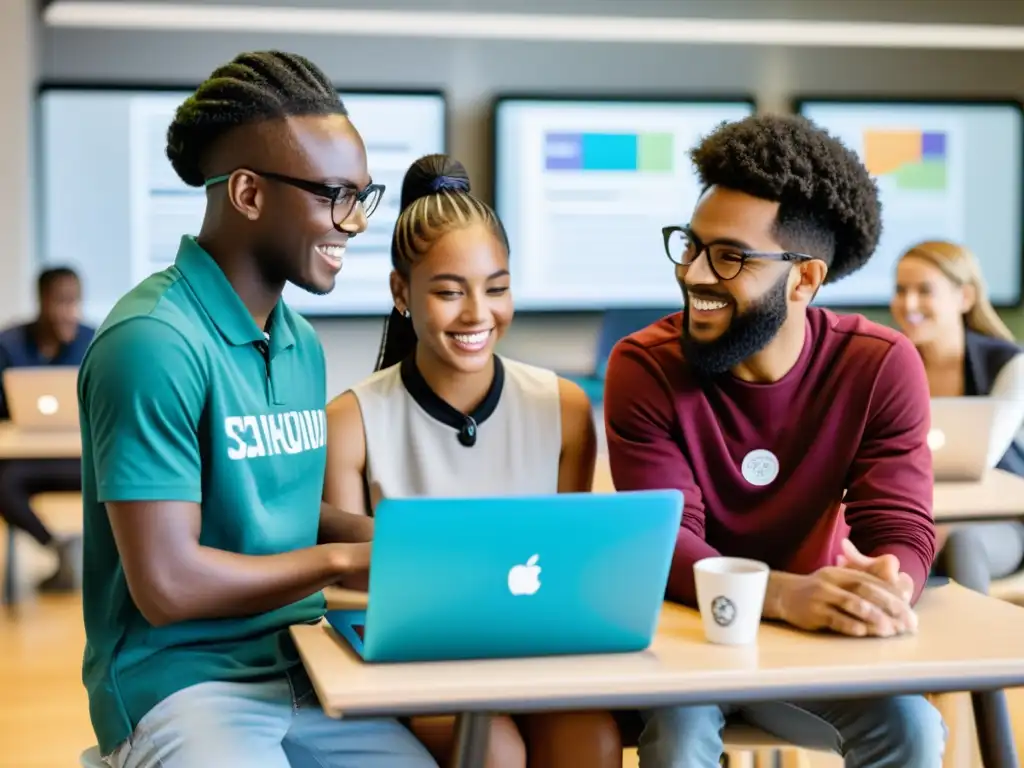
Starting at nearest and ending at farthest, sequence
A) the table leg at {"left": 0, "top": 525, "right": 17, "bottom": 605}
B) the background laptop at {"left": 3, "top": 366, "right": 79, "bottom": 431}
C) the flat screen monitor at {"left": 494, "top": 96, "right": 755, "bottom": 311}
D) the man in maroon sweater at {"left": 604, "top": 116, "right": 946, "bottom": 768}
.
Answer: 1. the man in maroon sweater at {"left": 604, "top": 116, "right": 946, "bottom": 768}
2. the background laptop at {"left": 3, "top": 366, "right": 79, "bottom": 431}
3. the table leg at {"left": 0, "top": 525, "right": 17, "bottom": 605}
4. the flat screen monitor at {"left": 494, "top": 96, "right": 755, "bottom": 311}

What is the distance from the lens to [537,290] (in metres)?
5.66

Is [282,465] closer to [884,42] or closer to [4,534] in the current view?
[4,534]

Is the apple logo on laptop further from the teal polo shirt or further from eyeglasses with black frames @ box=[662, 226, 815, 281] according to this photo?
eyeglasses with black frames @ box=[662, 226, 815, 281]

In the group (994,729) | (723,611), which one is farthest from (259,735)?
(994,729)

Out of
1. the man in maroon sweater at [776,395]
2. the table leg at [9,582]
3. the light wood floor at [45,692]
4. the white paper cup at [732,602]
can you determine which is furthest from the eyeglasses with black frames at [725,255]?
the table leg at [9,582]

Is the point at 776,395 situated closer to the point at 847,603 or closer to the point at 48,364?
the point at 847,603

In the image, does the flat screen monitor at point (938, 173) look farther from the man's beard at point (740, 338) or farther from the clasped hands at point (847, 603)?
the clasped hands at point (847, 603)

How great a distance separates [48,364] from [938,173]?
384cm

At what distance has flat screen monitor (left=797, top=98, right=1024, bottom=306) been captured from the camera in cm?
589

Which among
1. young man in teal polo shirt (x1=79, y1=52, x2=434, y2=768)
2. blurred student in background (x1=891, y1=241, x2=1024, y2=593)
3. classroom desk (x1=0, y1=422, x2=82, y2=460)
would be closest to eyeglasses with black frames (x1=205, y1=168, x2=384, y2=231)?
young man in teal polo shirt (x1=79, y1=52, x2=434, y2=768)

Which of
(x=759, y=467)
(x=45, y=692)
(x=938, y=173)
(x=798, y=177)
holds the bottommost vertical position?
(x=45, y=692)

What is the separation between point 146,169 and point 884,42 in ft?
10.6

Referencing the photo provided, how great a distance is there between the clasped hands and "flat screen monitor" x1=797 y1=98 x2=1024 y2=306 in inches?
173

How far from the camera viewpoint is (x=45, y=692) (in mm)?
3555
